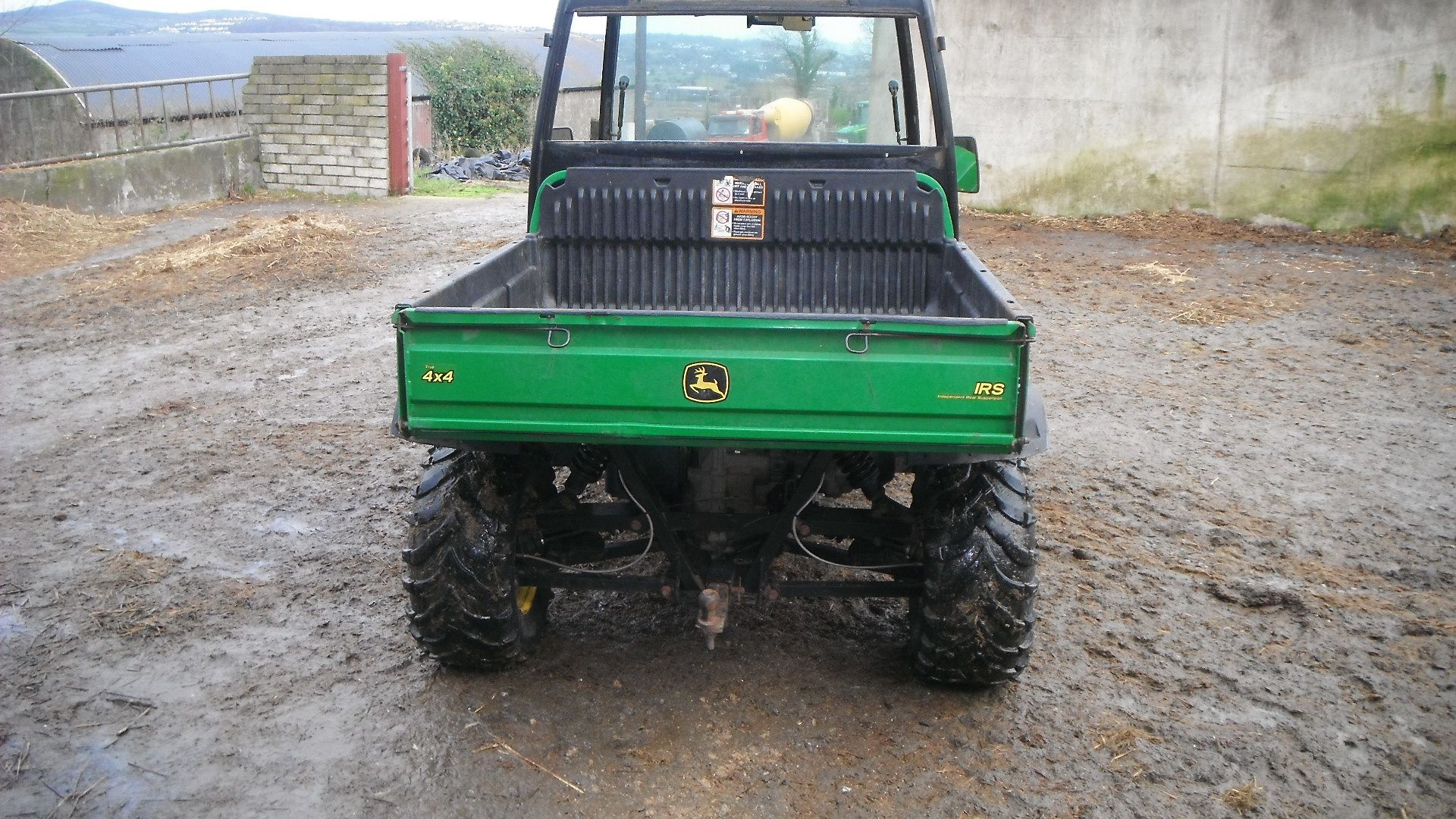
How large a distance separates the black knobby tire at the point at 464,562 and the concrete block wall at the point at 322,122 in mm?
11665

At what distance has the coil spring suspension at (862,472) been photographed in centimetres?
389

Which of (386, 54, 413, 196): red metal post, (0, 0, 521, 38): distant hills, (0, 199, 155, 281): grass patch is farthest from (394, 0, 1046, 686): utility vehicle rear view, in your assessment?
(0, 0, 521, 38): distant hills

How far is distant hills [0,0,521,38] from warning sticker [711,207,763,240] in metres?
27.9

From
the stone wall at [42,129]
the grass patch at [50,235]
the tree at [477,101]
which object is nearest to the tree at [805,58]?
the grass patch at [50,235]

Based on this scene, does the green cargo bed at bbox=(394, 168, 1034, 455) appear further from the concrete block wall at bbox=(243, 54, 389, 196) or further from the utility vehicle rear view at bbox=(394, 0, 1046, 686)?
the concrete block wall at bbox=(243, 54, 389, 196)

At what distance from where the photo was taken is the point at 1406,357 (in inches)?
289

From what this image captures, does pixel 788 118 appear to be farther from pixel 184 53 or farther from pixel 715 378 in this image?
pixel 184 53

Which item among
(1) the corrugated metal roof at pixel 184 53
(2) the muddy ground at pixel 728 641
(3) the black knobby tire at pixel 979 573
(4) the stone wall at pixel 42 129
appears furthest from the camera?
(1) the corrugated metal roof at pixel 184 53

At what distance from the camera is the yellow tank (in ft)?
15.9

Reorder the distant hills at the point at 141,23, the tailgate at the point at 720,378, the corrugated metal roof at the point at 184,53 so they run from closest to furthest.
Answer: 1. the tailgate at the point at 720,378
2. the corrugated metal roof at the point at 184,53
3. the distant hills at the point at 141,23

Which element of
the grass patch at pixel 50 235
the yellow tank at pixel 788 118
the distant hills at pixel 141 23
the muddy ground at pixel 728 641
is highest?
the distant hills at pixel 141 23

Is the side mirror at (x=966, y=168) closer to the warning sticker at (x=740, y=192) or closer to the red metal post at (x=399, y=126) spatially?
the warning sticker at (x=740, y=192)

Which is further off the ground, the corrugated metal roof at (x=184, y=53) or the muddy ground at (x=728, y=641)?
the corrugated metal roof at (x=184, y=53)

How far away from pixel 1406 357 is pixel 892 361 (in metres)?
5.76
